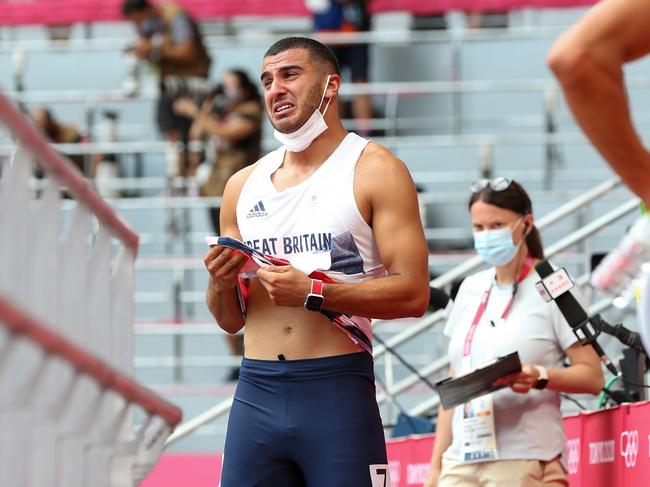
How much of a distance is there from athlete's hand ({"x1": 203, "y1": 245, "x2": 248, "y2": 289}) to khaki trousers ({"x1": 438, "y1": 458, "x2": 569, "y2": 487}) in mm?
1415

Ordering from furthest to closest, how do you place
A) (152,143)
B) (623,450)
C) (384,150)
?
1. (152,143)
2. (623,450)
3. (384,150)

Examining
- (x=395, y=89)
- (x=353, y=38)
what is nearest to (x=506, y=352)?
(x=395, y=89)

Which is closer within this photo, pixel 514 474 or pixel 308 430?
pixel 308 430

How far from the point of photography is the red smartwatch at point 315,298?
3859 millimetres

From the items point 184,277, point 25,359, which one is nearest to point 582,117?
point 25,359

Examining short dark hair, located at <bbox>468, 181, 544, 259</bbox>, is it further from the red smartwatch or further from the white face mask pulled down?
the red smartwatch

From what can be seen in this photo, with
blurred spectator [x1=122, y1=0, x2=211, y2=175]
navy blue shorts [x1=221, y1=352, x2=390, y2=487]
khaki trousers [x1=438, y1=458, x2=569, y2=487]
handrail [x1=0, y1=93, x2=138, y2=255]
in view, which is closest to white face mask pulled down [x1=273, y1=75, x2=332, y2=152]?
handrail [x1=0, y1=93, x2=138, y2=255]

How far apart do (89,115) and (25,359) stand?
10.1 metres

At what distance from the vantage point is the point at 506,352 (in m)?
5.04

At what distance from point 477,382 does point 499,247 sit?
686mm

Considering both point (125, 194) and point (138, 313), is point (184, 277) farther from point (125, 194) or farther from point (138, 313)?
point (125, 194)

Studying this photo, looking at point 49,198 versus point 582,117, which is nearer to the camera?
point 582,117

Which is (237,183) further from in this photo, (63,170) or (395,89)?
(395,89)

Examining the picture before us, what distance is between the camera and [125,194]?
12625 millimetres
